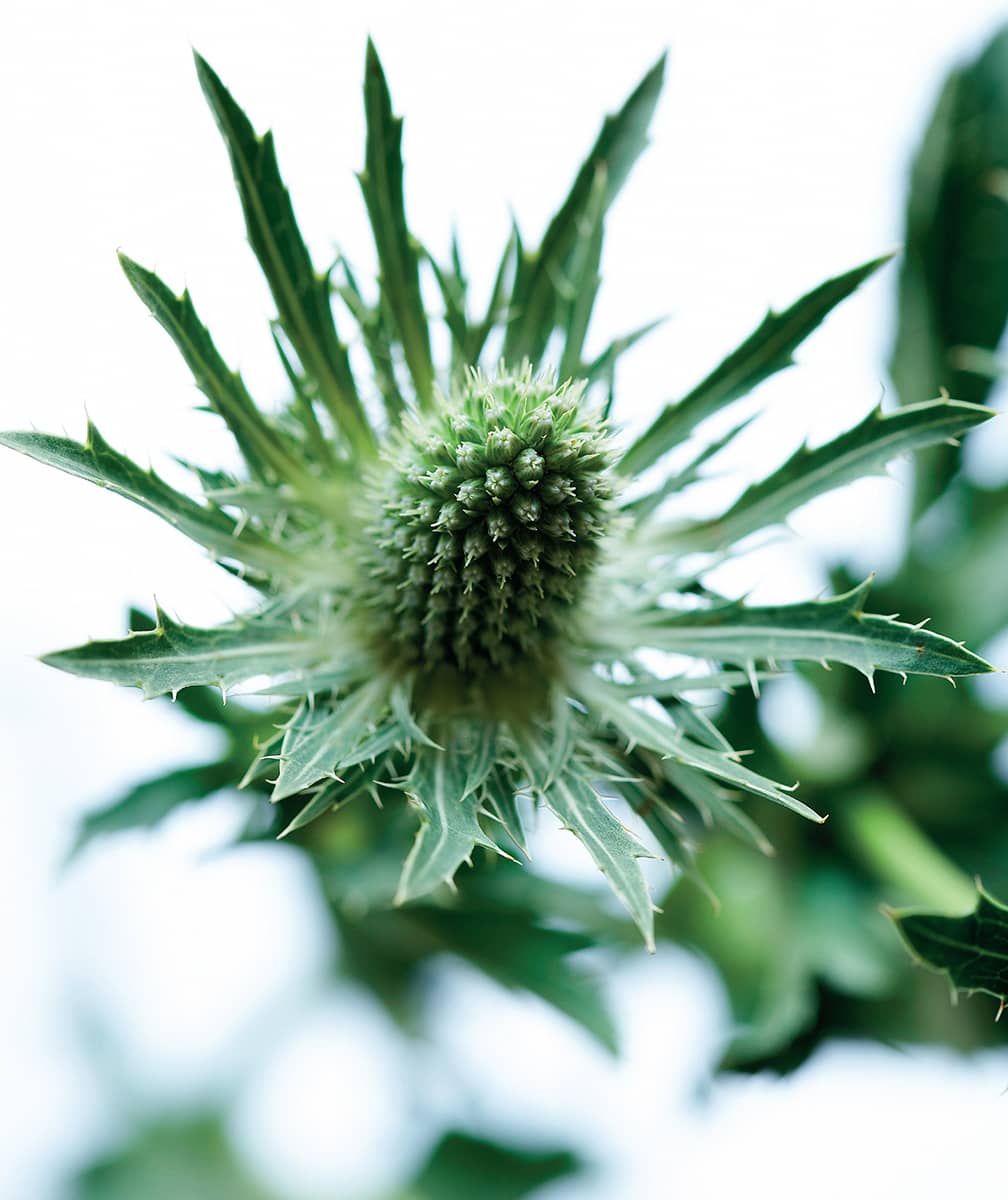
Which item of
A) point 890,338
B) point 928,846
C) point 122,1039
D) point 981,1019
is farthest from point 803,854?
point 122,1039

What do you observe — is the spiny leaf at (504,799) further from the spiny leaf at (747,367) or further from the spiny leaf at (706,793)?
the spiny leaf at (747,367)

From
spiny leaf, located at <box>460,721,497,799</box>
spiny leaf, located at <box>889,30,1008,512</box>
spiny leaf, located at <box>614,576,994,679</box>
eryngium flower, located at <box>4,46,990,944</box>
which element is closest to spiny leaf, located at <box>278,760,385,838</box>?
eryngium flower, located at <box>4,46,990,944</box>

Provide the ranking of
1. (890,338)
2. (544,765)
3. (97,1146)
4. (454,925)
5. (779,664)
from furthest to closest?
(97,1146)
(890,338)
(454,925)
(779,664)
(544,765)

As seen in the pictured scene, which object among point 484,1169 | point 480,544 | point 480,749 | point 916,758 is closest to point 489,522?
point 480,544

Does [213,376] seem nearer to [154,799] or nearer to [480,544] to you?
[480,544]

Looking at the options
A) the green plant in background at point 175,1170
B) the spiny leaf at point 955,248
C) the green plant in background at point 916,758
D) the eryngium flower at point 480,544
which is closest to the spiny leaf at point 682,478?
the eryngium flower at point 480,544

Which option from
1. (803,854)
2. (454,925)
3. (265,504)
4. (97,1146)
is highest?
(265,504)

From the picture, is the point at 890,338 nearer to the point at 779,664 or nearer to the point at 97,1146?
the point at 779,664

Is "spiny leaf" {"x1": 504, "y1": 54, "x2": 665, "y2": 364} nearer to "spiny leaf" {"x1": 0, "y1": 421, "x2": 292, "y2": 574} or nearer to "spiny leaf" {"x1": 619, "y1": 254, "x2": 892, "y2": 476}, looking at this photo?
"spiny leaf" {"x1": 619, "y1": 254, "x2": 892, "y2": 476}
